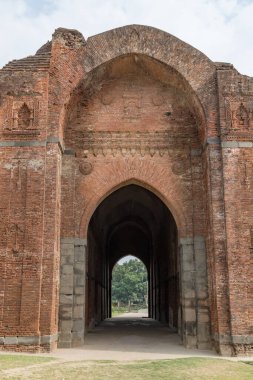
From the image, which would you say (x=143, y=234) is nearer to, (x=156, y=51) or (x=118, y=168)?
(x=118, y=168)

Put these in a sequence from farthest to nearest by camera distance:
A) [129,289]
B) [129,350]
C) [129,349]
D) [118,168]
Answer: [129,289] < [118,168] < [129,349] < [129,350]

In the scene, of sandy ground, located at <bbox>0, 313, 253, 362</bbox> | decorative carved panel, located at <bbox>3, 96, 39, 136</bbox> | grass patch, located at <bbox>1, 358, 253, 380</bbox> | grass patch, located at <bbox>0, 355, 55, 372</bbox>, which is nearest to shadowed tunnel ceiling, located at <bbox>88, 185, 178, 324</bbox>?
sandy ground, located at <bbox>0, 313, 253, 362</bbox>

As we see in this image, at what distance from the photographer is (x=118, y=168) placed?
12.7 metres

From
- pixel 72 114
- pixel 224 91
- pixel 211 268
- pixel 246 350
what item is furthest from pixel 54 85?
pixel 246 350

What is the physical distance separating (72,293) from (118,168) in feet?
12.2

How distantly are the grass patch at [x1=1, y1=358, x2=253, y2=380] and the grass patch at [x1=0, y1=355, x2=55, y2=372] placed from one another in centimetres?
41

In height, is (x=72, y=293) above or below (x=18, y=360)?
above

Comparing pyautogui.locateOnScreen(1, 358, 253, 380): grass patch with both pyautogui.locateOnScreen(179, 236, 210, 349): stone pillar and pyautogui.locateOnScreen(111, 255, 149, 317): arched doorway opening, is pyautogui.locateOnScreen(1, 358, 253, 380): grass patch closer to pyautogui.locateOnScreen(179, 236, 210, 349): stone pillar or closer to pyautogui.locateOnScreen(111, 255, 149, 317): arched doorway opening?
pyautogui.locateOnScreen(179, 236, 210, 349): stone pillar

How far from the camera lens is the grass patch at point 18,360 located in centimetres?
850

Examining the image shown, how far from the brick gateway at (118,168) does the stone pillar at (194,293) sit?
0.03 m

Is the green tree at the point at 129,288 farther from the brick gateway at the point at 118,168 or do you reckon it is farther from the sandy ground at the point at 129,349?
the brick gateway at the point at 118,168

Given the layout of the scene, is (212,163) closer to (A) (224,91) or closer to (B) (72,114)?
(A) (224,91)

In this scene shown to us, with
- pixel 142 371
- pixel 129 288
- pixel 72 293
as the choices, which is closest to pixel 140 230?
pixel 72 293

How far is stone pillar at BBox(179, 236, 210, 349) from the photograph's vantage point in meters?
11.6
